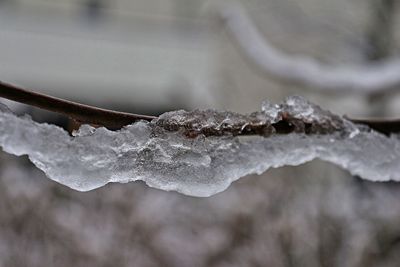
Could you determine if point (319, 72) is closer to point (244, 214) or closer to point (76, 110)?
point (244, 214)

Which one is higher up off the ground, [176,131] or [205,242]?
[176,131]

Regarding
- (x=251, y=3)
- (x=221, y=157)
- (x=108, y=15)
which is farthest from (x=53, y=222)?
(x=108, y=15)

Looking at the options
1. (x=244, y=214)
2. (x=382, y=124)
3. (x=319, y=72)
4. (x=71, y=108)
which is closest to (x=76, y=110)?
(x=71, y=108)

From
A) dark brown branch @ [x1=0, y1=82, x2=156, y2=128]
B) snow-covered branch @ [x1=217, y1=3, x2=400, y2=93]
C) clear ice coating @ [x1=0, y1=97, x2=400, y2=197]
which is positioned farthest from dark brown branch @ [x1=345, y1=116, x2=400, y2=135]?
snow-covered branch @ [x1=217, y1=3, x2=400, y2=93]

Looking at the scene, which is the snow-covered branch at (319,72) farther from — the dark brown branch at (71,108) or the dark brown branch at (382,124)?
the dark brown branch at (71,108)

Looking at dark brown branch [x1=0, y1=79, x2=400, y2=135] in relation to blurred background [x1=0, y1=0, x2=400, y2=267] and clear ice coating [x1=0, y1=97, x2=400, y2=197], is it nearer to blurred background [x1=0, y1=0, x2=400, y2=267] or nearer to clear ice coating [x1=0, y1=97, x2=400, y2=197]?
clear ice coating [x1=0, y1=97, x2=400, y2=197]

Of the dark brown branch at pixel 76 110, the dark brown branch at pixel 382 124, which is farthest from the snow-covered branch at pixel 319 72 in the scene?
the dark brown branch at pixel 76 110

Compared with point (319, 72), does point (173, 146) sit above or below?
below

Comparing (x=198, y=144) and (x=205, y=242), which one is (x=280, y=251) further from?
(x=198, y=144)
